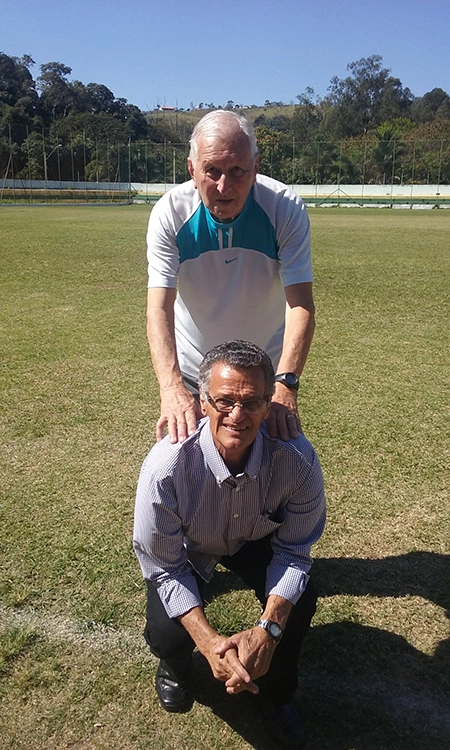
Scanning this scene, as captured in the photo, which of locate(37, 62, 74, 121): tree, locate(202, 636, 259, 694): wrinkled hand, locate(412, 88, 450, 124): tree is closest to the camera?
locate(202, 636, 259, 694): wrinkled hand

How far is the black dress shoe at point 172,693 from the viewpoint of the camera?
8.93ft

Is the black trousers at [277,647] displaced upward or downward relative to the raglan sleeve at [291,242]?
downward

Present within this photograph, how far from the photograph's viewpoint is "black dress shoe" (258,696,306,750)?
2.58m

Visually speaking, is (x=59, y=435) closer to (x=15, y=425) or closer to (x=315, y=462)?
(x=15, y=425)

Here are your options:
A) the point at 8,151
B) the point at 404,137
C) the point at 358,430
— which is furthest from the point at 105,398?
the point at 404,137

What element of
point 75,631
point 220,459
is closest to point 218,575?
point 75,631

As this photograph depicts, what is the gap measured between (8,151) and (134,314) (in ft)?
228

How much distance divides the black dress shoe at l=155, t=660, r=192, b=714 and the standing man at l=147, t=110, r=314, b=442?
1003 mm

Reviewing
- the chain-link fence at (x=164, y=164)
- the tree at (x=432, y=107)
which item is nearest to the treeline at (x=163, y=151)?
the chain-link fence at (x=164, y=164)

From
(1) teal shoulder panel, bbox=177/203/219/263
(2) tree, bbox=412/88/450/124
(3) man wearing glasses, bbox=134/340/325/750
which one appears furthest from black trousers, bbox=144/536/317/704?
(2) tree, bbox=412/88/450/124

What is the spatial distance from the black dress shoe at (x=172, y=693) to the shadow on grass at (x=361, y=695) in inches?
5.1

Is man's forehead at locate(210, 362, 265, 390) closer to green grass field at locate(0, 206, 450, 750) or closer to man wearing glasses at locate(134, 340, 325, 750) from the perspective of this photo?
man wearing glasses at locate(134, 340, 325, 750)

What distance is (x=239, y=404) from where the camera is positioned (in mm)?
2381

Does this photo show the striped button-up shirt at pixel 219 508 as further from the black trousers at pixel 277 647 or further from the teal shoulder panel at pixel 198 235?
the teal shoulder panel at pixel 198 235
